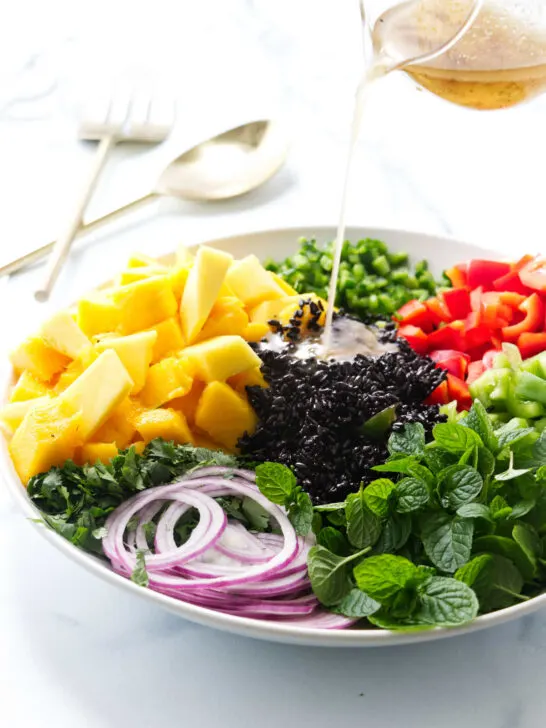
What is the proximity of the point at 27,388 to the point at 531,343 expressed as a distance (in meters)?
1.42

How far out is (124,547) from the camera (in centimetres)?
203

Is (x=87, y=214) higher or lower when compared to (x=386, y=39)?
lower

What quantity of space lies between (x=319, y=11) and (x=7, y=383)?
11.7ft

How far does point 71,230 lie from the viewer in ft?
10.7

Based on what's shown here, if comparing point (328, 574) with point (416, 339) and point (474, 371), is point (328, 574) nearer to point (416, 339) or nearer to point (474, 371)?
point (474, 371)

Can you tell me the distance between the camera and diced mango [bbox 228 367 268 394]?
251 centimetres

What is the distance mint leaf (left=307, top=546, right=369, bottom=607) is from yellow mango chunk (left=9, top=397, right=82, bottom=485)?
2.13 ft

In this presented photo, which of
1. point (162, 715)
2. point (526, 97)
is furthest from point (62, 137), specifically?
point (162, 715)

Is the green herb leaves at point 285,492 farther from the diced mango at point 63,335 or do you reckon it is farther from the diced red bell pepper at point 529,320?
the diced red bell pepper at point 529,320

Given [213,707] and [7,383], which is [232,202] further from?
[213,707]

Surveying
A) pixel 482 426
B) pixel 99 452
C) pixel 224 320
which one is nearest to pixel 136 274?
pixel 224 320

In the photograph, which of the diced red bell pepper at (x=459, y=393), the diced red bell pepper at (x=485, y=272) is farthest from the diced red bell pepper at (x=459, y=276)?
the diced red bell pepper at (x=459, y=393)

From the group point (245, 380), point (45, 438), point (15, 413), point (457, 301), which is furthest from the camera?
point (457, 301)

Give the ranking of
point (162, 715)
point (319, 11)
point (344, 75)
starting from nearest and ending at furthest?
point (162, 715) → point (344, 75) → point (319, 11)
